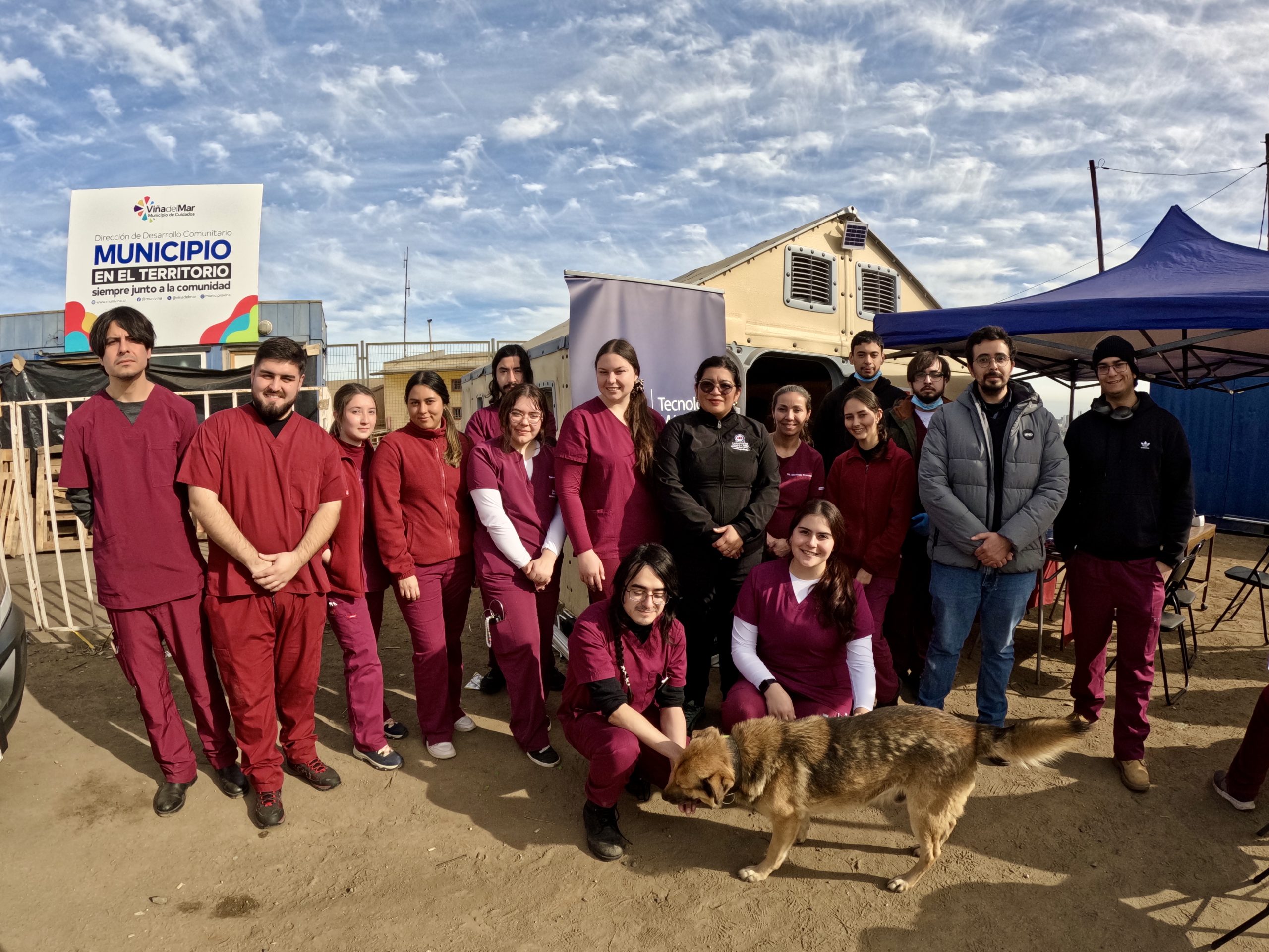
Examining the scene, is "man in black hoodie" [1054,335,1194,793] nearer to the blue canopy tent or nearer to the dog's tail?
the dog's tail

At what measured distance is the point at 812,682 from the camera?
116 inches

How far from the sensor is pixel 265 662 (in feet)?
9.49

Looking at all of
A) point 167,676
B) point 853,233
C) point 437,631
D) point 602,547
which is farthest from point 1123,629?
point 853,233

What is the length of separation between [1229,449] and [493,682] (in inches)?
496

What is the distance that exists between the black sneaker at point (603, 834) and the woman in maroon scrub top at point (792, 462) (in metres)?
1.54

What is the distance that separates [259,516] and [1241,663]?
6256 millimetres

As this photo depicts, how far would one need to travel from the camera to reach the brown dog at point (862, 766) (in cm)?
236

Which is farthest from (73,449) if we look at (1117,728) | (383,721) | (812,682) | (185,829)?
(1117,728)

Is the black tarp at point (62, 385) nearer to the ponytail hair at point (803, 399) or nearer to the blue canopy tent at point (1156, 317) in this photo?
the ponytail hair at point (803, 399)

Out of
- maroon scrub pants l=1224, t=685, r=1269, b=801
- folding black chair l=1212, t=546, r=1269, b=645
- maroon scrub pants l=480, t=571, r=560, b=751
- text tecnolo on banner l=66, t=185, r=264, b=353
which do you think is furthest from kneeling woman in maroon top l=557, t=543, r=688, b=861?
text tecnolo on banner l=66, t=185, r=264, b=353

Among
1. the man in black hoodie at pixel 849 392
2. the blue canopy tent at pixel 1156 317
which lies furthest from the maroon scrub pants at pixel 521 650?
the blue canopy tent at pixel 1156 317

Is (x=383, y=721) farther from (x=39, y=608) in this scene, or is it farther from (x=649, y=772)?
(x=39, y=608)

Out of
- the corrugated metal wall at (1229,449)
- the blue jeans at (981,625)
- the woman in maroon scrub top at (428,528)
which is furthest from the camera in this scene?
the corrugated metal wall at (1229,449)

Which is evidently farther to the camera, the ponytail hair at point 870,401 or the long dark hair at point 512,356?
the long dark hair at point 512,356
